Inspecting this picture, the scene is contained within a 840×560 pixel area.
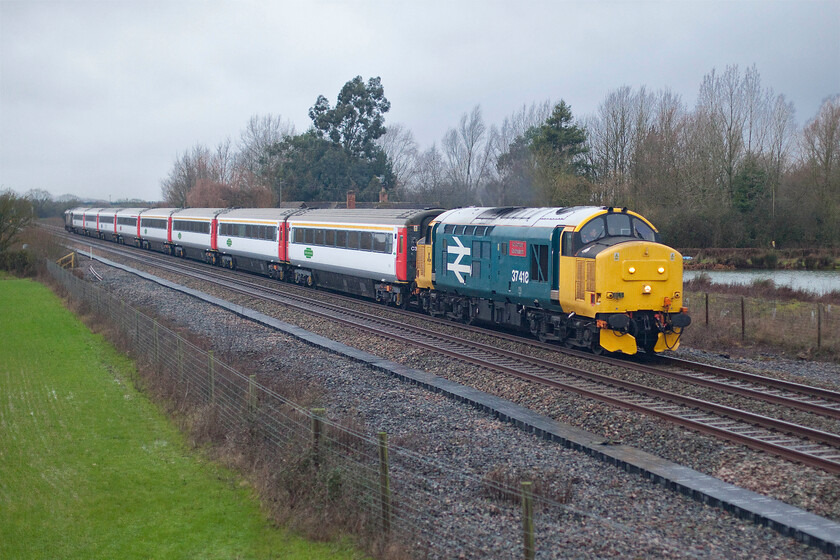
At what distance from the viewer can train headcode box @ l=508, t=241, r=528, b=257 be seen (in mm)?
17314

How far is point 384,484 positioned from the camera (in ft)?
22.4

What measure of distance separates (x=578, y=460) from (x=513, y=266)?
9.07 metres

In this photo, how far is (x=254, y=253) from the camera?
36938 millimetres

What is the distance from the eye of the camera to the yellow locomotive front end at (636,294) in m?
14.8

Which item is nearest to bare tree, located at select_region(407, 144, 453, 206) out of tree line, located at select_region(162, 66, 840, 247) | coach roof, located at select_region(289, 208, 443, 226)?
tree line, located at select_region(162, 66, 840, 247)

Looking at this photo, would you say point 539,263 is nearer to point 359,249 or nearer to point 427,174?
point 359,249

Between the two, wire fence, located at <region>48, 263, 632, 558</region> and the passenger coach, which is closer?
wire fence, located at <region>48, 263, 632, 558</region>

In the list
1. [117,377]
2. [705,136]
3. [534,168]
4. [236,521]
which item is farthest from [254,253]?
[705,136]

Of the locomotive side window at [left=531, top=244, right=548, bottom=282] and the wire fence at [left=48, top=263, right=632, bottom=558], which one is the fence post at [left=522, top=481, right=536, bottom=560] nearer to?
the wire fence at [left=48, top=263, right=632, bottom=558]

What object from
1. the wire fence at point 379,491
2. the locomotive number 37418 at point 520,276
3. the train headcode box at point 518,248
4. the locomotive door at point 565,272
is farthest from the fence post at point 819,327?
the wire fence at point 379,491

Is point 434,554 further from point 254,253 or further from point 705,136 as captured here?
point 705,136

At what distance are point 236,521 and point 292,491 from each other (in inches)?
27.0

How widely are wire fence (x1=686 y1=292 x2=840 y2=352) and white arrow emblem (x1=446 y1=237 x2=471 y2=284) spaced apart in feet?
23.3

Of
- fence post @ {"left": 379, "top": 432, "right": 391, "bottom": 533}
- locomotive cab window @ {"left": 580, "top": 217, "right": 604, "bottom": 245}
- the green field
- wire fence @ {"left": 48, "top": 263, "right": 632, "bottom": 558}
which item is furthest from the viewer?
locomotive cab window @ {"left": 580, "top": 217, "right": 604, "bottom": 245}
